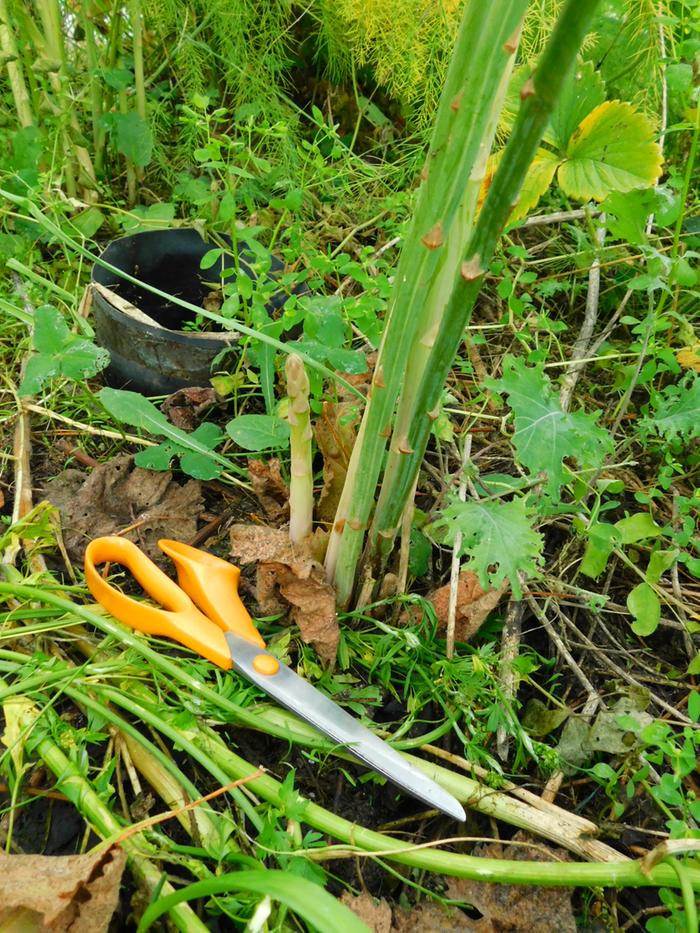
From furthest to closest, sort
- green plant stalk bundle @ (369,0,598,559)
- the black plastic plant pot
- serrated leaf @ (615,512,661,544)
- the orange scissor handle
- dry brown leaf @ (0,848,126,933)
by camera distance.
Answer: the black plastic plant pot → serrated leaf @ (615,512,661,544) → the orange scissor handle → dry brown leaf @ (0,848,126,933) → green plant stalk bundle @ (369,0,598,559)

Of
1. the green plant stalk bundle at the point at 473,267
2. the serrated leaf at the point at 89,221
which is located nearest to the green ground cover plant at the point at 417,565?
the green plant stalk bundle at the point at 473,267

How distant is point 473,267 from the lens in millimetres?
657

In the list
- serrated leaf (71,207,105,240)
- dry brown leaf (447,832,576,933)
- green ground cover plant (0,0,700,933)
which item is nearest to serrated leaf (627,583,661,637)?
green ground cover plant (0,0,700,933)

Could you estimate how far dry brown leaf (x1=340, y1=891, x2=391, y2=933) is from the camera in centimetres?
71

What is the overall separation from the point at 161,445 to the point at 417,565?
0.38 m

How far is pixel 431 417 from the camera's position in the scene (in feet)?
2.62

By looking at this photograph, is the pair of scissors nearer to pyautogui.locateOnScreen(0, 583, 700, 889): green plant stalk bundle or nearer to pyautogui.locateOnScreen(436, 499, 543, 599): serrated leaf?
pyautogui.locateOnScreen(0, 583, 700, 889): green plant stalk bundle

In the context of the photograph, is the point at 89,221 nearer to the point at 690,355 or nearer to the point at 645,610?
the point at 690,355

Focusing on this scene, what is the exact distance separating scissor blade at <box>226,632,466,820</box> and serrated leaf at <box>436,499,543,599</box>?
0.20 metres

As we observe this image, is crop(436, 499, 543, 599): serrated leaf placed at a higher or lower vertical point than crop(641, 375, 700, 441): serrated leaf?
lower

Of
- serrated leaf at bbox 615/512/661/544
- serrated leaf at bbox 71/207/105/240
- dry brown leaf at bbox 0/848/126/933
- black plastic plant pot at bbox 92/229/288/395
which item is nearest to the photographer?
dry brown leaf at bbox 0/848/126/933

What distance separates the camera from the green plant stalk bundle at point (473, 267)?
0.53m

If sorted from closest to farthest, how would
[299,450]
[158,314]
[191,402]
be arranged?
[299,450] → [191,402] → [158,314]

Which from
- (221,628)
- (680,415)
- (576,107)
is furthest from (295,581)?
(576,107)
